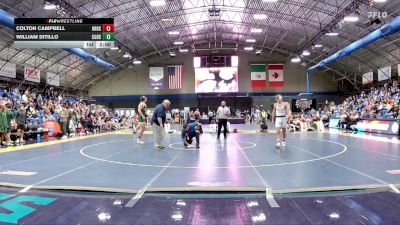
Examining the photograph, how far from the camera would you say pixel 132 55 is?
38562 mm

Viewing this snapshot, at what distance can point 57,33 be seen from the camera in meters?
11.2

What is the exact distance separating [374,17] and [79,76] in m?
31.4

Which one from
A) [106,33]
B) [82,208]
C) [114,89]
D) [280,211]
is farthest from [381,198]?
[114,89]

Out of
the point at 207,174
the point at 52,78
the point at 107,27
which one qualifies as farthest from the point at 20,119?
the point at 52,78

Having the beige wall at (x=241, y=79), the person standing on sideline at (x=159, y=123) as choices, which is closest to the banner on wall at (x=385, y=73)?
the beige wall at (x=241, y=79)

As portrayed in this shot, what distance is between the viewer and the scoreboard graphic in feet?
36.6

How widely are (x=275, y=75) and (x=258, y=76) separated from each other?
6.91 ft

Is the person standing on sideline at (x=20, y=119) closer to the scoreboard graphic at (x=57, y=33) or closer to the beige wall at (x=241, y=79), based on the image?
the scoreboard graphic at (x=57, y=33)

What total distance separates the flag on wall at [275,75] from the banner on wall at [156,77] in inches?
519

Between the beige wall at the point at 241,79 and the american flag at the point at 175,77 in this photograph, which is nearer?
the american flag at the point at 175,77

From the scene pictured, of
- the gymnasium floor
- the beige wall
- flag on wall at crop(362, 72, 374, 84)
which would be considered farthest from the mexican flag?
the gymnasium floor

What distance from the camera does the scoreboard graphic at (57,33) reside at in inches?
440

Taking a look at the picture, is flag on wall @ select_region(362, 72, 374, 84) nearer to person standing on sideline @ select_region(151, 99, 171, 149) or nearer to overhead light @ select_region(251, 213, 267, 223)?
person standing on sideline @ select_region(151, 99, 171, 149)

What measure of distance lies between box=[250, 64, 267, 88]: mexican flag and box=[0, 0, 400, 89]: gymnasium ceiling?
2.57 metres
